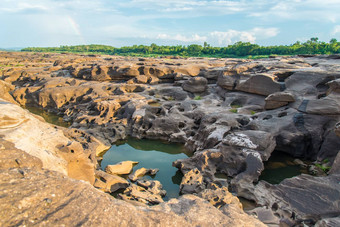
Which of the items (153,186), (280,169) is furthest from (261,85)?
(153,186)

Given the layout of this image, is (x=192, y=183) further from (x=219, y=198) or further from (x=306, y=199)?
(x=306, y=199)

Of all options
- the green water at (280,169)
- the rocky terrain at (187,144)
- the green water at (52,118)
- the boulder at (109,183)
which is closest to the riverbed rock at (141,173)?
the rocky terrain at (187,144)

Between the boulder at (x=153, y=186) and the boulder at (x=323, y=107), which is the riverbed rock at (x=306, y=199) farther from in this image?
the boulder at (x=323, y=107)

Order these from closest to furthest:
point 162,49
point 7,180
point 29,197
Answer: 1. point 29,197
2. point 7,180
3. point 162,49

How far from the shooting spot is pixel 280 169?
11.5 meters

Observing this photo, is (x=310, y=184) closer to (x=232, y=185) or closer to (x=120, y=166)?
(x=232, y=185)

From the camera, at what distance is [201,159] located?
10.6m

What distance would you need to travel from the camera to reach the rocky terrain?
4.52 m

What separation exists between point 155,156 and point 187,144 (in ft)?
6.63

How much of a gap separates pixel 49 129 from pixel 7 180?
5.25 metres

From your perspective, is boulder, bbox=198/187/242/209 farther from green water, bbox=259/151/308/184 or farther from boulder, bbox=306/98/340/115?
boulder, bbox=306/98/340/115

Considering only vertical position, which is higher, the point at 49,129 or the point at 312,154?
the point at 49,129

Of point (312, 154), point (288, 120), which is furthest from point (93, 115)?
point (312, 154)

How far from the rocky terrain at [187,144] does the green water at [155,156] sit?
519 millimetres
